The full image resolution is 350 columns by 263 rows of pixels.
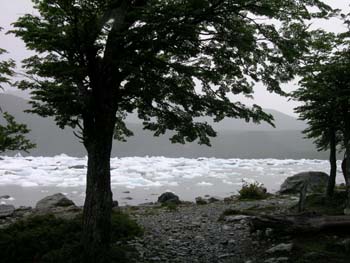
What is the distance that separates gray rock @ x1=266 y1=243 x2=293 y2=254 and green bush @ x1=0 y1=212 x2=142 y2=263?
3.70 meters

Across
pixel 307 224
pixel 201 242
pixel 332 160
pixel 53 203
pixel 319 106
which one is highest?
pixel 319 106

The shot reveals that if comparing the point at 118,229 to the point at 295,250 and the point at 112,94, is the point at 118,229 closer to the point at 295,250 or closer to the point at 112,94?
the point at 112,94

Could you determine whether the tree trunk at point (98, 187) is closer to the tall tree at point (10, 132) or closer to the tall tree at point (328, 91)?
the tall tree at point (10, 132)

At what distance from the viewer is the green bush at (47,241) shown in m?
8.38

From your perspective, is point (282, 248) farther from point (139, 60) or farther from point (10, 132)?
point (10, 132)

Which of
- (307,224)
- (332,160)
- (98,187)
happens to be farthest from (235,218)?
(98,187)

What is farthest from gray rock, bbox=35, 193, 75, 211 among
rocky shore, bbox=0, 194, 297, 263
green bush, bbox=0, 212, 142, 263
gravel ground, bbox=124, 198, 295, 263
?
green bush, bbox=0, 212, 142, 263

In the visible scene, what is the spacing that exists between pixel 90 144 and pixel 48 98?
1665mm

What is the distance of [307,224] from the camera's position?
912 centimetres

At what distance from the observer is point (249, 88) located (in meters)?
9.95

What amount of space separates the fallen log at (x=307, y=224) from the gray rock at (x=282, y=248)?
787 millimetres

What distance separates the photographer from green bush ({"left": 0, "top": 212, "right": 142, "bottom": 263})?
8.38 metres

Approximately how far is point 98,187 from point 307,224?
559 centimetres

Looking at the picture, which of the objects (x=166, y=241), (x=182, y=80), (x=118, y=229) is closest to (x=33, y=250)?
(x=118, y=229)
